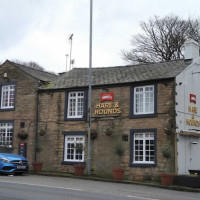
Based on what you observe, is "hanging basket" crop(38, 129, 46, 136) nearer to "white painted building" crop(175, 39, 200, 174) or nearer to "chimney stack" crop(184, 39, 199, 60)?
"white painted building" crop(175, 39, 200, 174)

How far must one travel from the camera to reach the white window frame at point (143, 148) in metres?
20.8

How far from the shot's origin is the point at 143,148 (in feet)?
69.1

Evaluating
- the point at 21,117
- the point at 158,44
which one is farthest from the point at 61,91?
the point at 158,44

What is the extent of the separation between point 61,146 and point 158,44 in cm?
2251

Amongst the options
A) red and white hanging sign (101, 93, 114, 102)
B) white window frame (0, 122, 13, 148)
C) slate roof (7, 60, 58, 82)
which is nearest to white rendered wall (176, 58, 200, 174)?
red and white hanging sign (101, 93, 114, 102)

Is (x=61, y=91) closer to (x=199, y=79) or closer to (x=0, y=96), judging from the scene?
(x=0, y=96)

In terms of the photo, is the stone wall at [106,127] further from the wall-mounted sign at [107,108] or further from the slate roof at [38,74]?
the slate roof at [38,74]

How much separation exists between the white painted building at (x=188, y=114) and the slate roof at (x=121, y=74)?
69 cm

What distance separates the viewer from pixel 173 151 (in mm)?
19875

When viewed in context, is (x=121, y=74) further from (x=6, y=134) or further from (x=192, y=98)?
(x=6, y=134)

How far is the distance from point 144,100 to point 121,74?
316cm

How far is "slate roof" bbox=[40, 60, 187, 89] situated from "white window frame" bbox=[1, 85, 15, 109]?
2.90 meters

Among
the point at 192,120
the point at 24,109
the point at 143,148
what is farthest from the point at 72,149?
the point at 192,120

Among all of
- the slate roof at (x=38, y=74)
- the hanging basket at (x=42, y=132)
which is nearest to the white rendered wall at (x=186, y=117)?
the hanging basket at (x=42, y=132)
